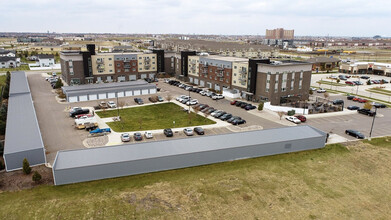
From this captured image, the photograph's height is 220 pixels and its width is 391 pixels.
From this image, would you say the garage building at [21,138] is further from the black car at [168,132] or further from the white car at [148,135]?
the black car at [168,132]

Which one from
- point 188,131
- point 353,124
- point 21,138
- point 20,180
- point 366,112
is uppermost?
point 21,138

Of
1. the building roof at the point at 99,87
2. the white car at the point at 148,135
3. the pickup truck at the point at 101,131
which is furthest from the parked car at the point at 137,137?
the building roof at the point at 99,87

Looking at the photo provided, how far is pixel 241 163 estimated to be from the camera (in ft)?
107

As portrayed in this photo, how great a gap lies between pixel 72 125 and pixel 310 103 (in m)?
51.4

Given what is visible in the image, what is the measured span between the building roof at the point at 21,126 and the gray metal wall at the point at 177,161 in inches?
287

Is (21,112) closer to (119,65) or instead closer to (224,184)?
(224,184)

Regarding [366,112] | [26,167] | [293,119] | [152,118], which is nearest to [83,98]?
[152,118]

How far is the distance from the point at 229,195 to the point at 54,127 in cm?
3262

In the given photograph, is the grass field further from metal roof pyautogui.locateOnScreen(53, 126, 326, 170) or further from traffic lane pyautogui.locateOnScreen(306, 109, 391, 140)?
traffic lane pyautogui.locateOnScreen(306, 109, 391, 140)

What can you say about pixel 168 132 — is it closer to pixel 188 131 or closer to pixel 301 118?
pixel 188 131

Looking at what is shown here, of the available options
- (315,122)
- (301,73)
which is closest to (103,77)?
(301,73)

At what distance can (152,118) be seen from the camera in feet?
163

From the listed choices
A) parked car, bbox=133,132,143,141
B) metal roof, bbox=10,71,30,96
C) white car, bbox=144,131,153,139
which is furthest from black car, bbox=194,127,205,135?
metal roof, bbox=10,71,30,96

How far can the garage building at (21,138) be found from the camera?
98.7 ft
